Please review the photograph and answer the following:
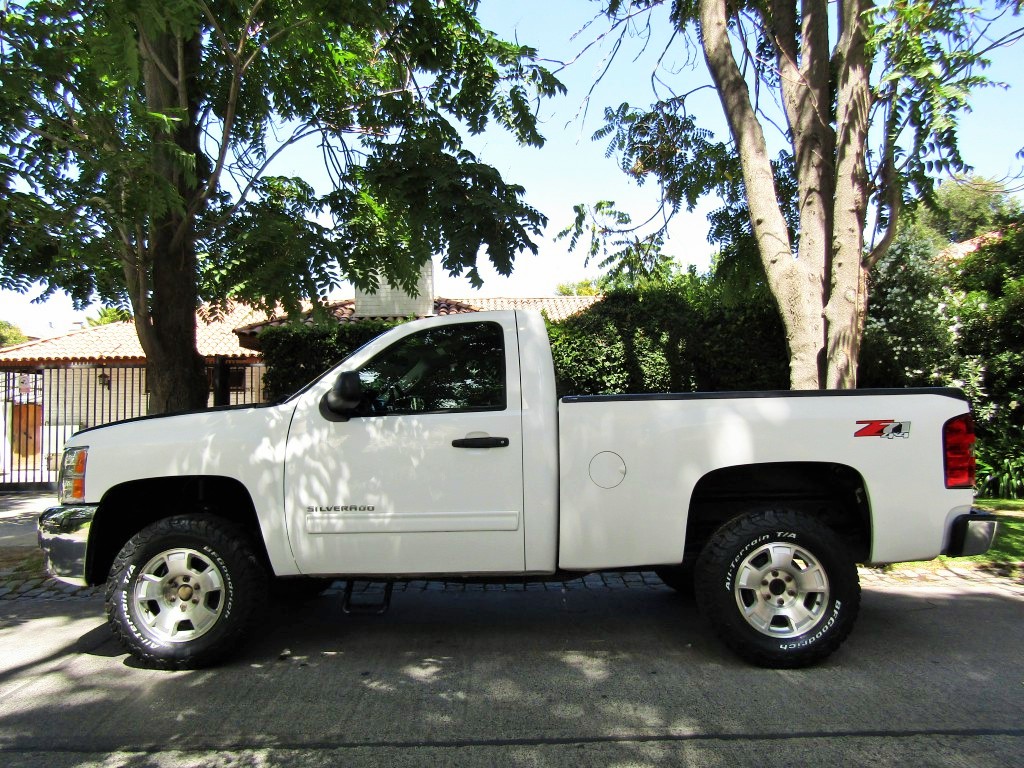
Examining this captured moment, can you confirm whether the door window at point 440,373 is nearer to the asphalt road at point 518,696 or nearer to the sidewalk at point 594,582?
the asphalt road at point 518,696

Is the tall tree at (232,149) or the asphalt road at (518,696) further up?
the tall tree at (232,149)

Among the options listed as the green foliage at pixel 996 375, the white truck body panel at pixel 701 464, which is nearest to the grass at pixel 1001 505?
the green foliage at pixel 996 375

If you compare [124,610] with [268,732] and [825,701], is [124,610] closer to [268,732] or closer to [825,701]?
[268,732]

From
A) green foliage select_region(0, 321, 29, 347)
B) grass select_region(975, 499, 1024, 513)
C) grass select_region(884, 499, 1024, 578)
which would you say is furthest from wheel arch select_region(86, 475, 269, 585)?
green foliage select_region(0, 321, 29, 347)

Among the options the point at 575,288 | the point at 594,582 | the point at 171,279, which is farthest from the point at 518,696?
the point at 575,288

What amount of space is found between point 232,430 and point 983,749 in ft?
13.6

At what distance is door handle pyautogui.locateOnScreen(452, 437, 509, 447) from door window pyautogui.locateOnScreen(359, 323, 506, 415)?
202 millimetres

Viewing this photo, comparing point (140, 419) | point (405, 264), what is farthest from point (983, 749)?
point (405, 264)

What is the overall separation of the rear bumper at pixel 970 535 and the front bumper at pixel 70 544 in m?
Result: 5.05

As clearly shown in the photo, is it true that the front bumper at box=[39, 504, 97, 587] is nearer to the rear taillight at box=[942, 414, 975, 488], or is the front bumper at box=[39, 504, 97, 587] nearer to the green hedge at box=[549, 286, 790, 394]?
the rear taillight at box=[942, 414, 975, 488]

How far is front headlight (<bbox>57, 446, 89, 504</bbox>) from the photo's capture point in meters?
A: 4.56

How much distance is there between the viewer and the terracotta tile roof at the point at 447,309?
1064 centimetres

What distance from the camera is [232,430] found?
454 cm

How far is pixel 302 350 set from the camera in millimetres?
11055
